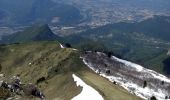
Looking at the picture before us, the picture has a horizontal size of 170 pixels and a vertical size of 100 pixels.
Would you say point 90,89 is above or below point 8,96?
below

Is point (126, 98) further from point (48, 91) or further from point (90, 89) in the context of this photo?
point (48, 91)

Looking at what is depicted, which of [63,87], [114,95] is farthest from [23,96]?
[63,87]

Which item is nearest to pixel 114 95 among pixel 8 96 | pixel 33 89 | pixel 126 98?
pixel 126 98

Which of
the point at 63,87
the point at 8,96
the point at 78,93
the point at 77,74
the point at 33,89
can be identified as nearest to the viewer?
the point at 8,96

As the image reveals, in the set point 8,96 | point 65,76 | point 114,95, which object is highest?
point 8,96

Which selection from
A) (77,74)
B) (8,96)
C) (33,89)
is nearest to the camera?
(8,96)

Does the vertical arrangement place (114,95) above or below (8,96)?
below

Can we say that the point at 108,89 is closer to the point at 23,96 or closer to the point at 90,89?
the point at 90,89

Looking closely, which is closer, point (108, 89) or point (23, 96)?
point (23, 96)

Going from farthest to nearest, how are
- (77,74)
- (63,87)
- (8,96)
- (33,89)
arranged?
1. (77,74)
2. (63,87)
3. (33,89)
4. (8,96)
